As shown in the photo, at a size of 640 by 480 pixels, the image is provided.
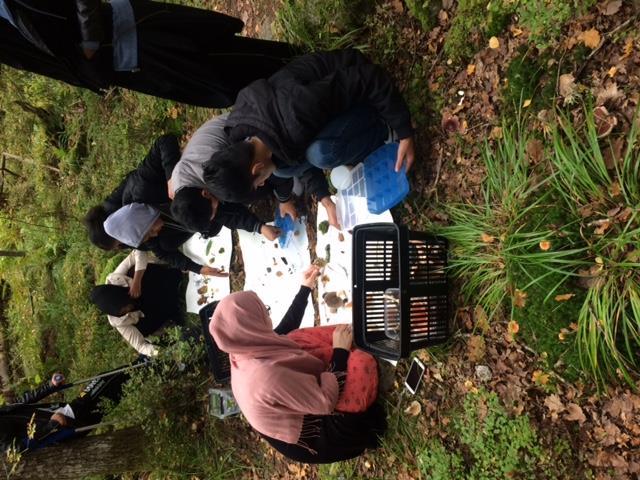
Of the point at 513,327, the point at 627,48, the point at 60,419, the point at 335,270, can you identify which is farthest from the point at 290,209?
the point at 60,419

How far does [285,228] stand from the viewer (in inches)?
143

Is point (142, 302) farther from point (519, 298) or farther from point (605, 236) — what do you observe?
point (605, 236)

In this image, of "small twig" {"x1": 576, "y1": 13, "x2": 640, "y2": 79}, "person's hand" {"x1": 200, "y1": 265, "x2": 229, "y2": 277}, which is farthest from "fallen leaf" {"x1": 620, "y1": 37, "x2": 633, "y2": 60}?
"person's hand" {"x1": 200, "y1": 265, "x2": 229, "y2": 277}

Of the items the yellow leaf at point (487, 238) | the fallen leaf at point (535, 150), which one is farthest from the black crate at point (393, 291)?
the fallen leaf at point (535, 150)

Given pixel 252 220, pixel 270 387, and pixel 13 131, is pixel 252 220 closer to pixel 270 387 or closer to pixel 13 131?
pixel 270 387

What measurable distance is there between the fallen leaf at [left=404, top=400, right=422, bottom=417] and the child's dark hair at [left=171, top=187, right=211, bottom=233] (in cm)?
167

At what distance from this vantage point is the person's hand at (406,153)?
2484mm

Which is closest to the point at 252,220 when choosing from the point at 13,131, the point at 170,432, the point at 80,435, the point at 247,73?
the point at 247,73

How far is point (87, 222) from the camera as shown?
11.9 ft

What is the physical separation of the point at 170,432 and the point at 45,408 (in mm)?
1113

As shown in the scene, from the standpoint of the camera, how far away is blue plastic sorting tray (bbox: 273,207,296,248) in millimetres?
3568

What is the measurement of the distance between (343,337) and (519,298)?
110 centimetres

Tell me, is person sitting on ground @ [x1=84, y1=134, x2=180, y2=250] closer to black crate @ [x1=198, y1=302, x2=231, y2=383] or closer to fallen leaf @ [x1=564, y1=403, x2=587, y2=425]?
black crate @ [x1=198, y1=302, x2=231, y2=383]

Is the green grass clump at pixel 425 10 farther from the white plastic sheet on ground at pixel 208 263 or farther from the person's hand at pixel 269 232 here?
the white plastic sheet on ground at pixel 208 263
